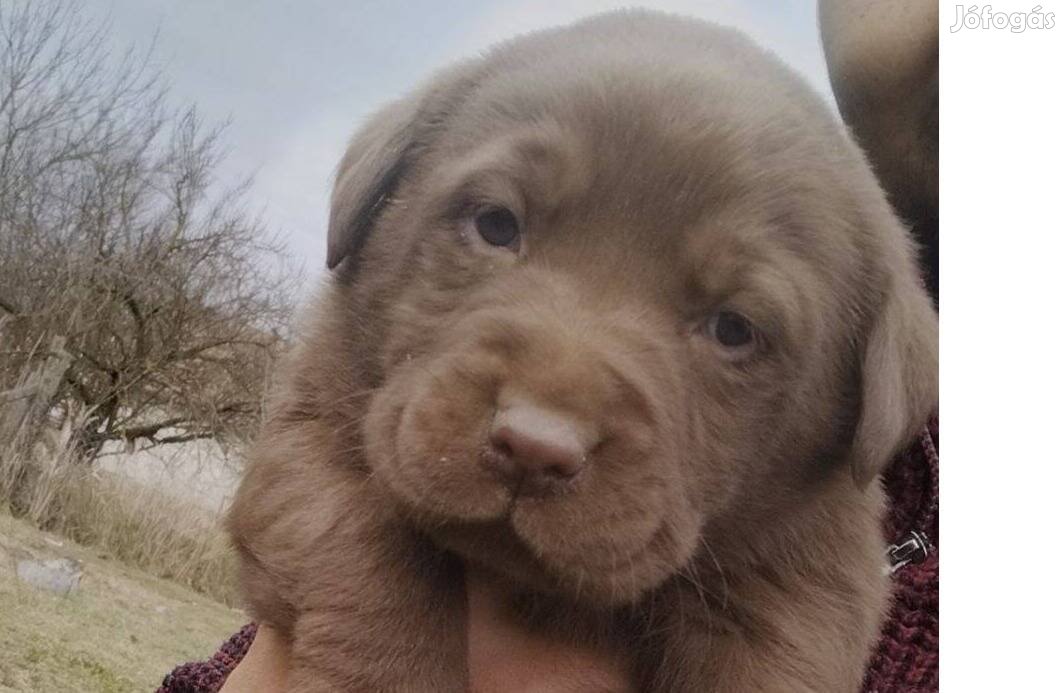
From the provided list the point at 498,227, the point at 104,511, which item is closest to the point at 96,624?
the point at 104,511

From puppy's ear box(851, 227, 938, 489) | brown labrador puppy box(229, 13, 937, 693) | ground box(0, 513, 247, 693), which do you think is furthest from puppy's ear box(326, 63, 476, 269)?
ground box(0, 513, 247, 693)

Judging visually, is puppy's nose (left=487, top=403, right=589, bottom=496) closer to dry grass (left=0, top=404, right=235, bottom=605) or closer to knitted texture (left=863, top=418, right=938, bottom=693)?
knitted texture (left=863, top=418, right=938, bottom=693)

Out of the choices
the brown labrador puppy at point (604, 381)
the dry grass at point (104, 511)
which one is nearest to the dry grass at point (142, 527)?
the dry grass at point (104, 511)

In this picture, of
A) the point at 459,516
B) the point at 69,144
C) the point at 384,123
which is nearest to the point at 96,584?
the point at 69,144

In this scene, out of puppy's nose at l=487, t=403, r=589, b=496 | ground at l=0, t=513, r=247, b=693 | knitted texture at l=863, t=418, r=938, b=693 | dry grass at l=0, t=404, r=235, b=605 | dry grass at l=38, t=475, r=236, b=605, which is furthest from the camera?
ground at l=0, t=513, r=247, b=693

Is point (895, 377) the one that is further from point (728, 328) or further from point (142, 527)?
point (142, 527)
